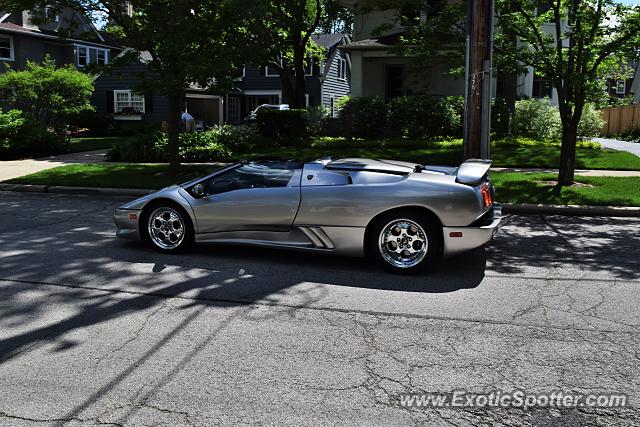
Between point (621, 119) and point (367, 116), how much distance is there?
1791cm

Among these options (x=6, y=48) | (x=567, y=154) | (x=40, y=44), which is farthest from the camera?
(x=40, y=44)

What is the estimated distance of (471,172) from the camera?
6.46 meters

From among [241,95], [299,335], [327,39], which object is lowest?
[299,335]

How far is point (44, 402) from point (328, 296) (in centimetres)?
272

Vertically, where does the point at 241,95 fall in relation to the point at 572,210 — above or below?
above

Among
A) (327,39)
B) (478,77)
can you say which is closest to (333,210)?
(478,77)

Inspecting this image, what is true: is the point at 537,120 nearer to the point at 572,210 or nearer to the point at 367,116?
the point at 367,116

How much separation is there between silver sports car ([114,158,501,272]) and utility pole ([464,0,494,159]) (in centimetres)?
304

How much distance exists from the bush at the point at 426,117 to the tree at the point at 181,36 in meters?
8.07

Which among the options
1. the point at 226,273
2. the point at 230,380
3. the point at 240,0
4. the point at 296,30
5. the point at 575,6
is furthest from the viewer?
the point at 296,30

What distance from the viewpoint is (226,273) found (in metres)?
6.38

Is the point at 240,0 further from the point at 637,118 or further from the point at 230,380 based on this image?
the point at 637,118

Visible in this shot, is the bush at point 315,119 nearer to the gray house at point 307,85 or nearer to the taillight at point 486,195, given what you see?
the taillight at point 486,195

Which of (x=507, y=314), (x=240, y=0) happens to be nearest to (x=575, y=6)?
(x=240, y=0)
